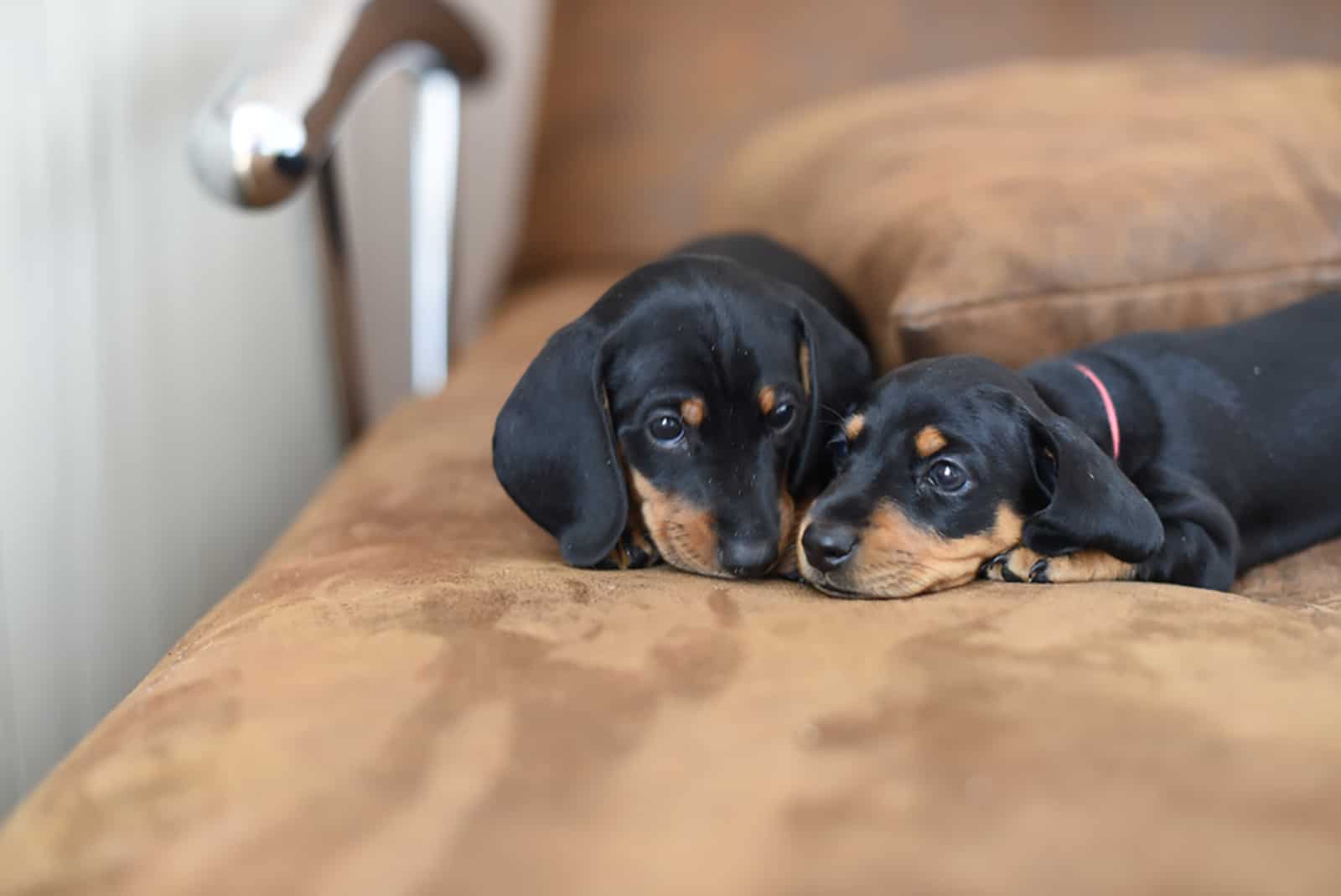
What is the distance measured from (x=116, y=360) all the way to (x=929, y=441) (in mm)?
1511

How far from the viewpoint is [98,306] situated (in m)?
2.27

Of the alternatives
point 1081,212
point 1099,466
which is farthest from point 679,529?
point 1081,212

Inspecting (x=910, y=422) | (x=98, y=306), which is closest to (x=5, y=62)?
(x=98, y=306)

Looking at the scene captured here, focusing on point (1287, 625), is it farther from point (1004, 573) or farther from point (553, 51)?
point (553, 51)

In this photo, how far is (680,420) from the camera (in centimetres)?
175

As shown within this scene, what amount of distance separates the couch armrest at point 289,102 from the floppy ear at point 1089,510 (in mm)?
1188

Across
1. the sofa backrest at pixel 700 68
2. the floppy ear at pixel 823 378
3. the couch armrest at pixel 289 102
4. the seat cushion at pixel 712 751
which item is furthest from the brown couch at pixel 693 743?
the sofa backrest at pixel 700 68

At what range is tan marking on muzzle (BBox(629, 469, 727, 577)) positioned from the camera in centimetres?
162

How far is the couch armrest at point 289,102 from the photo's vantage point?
1947 millimetres

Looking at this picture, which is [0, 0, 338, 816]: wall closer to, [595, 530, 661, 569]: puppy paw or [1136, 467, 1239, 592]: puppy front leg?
[595, 530, 661, 569]: puppy paw

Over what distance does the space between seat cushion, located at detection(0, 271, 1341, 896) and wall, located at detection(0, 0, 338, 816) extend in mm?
895

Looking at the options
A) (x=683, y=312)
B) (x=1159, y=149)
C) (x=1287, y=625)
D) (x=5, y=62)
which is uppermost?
(x=5, y=62)

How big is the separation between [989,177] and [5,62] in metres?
1.53

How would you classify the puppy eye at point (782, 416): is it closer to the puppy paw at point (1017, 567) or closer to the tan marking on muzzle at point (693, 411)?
the tan marking on muzzle at point (693, 411)
